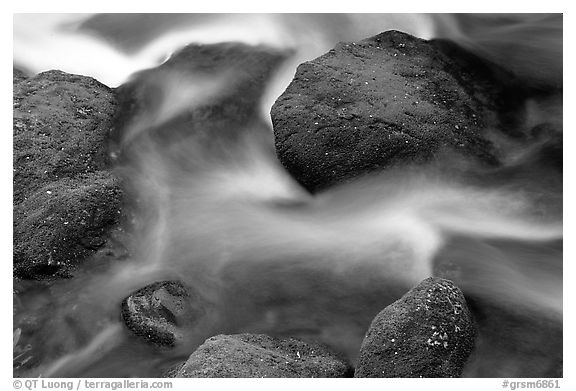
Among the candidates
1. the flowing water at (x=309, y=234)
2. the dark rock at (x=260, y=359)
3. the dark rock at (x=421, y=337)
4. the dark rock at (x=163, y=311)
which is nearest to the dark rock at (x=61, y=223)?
the flowing water at (x=309, y=234)

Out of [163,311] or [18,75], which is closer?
[163,311]

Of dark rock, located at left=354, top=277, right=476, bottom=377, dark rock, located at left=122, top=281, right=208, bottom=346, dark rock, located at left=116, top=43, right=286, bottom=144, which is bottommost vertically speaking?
dark rock, located at left=354, top=277, right=476, bottom=377

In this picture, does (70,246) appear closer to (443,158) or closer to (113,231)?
(113,231)

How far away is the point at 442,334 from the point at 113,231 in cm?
231

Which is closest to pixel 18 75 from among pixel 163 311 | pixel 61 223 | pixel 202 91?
pixel 202 91

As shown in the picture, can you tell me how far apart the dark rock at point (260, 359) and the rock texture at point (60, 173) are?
1.24m

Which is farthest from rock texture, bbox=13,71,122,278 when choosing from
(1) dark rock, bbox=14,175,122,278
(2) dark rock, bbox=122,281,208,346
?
(2) dark rock, bbox=122,281,208,346

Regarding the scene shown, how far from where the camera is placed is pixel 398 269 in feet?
16.9

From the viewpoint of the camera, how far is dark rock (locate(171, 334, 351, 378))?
4453 mm

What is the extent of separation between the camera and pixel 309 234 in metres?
5.46

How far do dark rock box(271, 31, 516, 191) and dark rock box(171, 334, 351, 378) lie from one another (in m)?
1.32

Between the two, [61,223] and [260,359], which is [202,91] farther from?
[260,359]

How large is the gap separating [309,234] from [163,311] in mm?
1092

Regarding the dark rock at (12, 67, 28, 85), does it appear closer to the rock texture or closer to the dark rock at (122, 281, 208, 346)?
the rock texture
